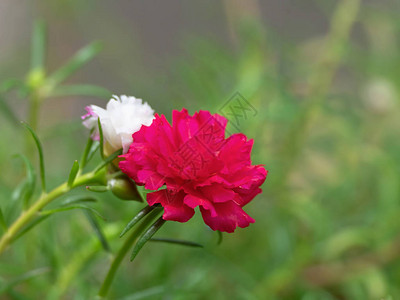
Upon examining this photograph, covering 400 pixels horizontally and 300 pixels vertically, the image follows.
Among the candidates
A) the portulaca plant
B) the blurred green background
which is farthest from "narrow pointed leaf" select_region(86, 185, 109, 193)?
the blurred green background

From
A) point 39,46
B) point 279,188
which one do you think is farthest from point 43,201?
point 279,188

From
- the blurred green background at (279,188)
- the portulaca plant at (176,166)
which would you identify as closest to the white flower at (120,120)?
the portulaca plant at (176,166)

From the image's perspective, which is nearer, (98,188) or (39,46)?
(98,188)

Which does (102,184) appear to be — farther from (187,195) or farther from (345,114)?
(345,114)

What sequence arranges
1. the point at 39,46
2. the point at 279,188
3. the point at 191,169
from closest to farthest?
the point at 191,169, the point at 39,46, the point at 279,188

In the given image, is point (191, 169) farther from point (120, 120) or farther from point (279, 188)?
point (279, 188)

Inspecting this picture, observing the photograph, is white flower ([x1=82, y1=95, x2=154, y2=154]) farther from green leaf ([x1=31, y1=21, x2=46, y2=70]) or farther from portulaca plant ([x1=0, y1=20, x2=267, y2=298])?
green leaf ([x1=31, y1=21, x2=46, y2=70])
